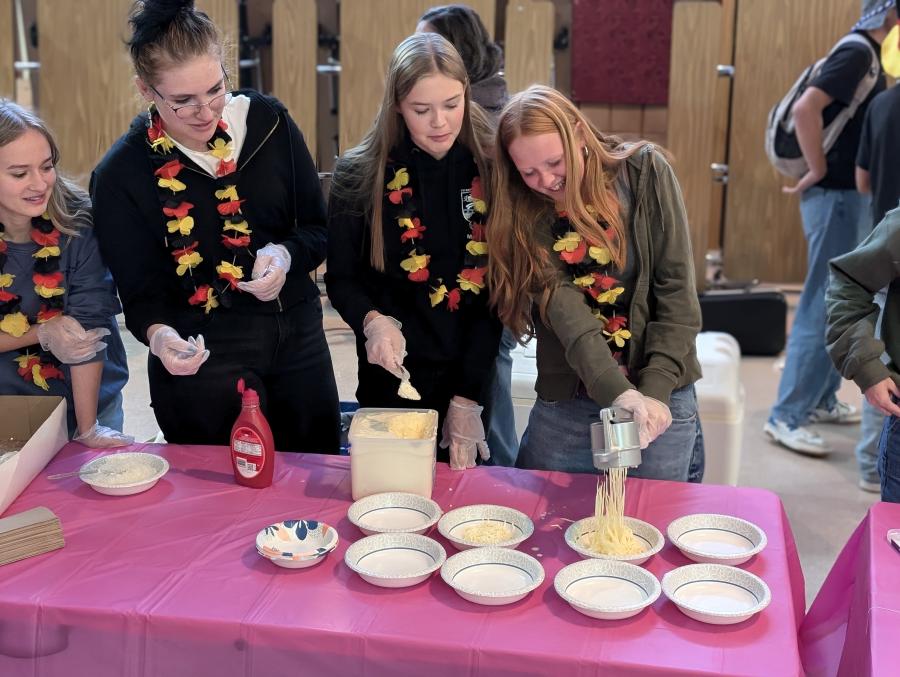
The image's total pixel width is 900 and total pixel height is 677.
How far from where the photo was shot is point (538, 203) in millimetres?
2047

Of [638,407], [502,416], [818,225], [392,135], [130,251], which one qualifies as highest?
[392,135]

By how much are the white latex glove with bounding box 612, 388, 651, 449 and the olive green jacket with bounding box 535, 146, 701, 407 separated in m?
0.04

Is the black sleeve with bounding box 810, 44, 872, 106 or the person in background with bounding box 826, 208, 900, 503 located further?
the black sleeve with bounding box 810, 44, 872, 106

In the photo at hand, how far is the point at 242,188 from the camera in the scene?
2.19m

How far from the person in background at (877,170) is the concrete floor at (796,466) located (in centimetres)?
14

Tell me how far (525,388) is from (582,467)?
1.02 m

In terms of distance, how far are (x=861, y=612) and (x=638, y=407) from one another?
0.51 metres

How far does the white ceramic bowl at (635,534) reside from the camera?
165cm

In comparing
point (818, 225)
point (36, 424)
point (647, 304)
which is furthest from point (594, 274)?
point (818, 225)

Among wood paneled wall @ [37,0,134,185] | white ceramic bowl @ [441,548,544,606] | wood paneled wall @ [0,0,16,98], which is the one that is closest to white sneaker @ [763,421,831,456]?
white ceramic bowl @ [441,548,544,606]

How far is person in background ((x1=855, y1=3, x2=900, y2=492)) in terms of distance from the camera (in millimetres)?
3227

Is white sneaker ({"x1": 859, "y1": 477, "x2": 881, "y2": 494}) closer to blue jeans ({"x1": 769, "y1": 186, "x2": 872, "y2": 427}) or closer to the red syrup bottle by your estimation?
blue jeans ({"x1": 769, "y1": 186, "x2": 872, "y2": 427})

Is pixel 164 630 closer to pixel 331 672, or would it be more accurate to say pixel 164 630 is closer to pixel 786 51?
pixel 331 672

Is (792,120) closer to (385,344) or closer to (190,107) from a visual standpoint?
(385,344)
